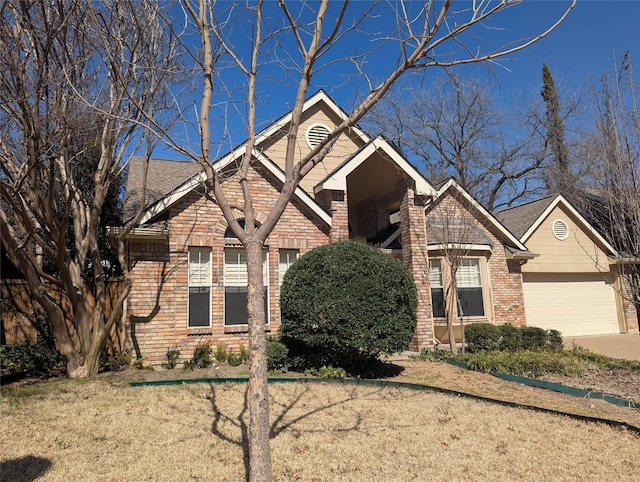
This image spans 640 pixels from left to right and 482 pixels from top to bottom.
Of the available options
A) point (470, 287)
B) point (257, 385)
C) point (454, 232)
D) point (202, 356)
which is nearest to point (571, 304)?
point (470, 287)

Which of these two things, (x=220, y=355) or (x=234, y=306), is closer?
(x=220, y=355)

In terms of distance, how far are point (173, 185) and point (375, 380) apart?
27.3 ft

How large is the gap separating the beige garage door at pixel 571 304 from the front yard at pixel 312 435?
32.0 feet

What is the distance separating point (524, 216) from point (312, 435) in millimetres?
15796

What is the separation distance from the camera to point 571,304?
59.1 feet

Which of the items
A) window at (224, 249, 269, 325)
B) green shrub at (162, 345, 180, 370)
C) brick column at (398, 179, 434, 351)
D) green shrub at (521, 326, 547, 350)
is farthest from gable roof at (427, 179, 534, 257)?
green shrub at (162, 345, 180, 370)

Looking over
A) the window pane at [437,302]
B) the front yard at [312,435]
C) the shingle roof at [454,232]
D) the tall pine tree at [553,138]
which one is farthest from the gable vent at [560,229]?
the front yard at [312,435]

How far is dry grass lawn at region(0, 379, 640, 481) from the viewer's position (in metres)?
4.80

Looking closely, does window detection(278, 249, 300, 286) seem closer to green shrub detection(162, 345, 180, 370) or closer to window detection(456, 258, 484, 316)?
green shrub detection(162, 345, 180, 370)

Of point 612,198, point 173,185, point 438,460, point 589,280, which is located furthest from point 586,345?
point 173,185

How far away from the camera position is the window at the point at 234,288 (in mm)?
11547

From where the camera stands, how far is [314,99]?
49.4ft

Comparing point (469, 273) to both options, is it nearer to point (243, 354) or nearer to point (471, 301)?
point (471, 301)

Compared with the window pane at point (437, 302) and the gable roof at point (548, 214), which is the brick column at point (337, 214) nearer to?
the window pane at point (437, 302)
